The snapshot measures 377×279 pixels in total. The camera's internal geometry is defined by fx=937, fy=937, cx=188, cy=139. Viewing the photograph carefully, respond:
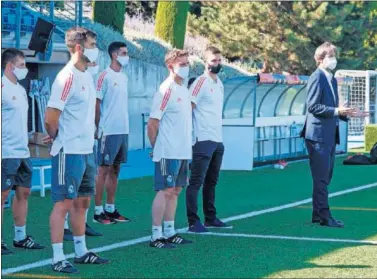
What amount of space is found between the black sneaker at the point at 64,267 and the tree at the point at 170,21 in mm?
22809

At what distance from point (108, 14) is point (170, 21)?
165 inches

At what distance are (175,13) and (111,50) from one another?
19501 millimetres

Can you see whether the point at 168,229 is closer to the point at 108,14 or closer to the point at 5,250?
the point at 5,250

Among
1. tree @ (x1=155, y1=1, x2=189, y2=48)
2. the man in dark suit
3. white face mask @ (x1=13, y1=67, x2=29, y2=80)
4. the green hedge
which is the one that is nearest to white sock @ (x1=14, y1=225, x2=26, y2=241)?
white face mask @ (x1=13, y1=67, x2=29, y2=80)

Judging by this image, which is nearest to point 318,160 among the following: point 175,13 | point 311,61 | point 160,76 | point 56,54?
point 56,54

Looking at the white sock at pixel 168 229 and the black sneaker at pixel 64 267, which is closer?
the black sneaker at pixel 64 267

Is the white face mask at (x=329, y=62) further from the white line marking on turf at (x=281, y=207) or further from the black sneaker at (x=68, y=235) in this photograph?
the black sneaker at (x=68, y=235)

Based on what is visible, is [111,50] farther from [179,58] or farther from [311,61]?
[311,61]

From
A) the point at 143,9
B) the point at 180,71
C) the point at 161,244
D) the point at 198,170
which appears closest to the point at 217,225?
the point at 198,170

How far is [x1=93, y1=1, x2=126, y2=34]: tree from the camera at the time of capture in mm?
26516

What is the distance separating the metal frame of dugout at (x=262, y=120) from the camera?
19.4 metres

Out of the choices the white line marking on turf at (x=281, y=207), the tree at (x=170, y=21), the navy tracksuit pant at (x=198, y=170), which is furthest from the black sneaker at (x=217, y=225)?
the tree at (x=170, y=21)

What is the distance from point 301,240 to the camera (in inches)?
385

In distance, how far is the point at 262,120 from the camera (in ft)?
69.8
